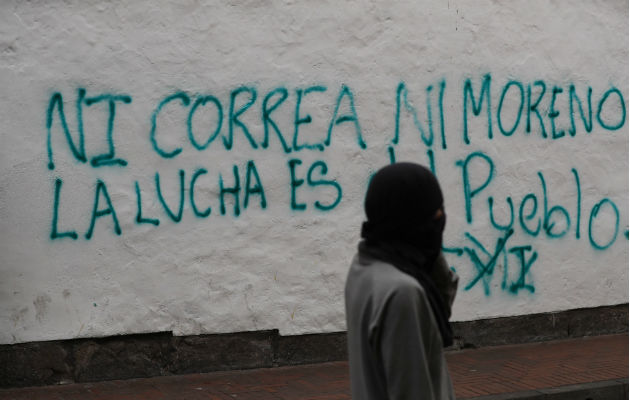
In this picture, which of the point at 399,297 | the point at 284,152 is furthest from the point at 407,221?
the point at 284,152

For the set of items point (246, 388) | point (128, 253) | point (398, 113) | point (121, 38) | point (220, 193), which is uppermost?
point (121, 38)

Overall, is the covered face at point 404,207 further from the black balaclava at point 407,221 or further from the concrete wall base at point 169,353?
the concrete wall base at point 169,353

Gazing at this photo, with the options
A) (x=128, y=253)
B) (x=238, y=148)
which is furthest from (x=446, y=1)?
(x=128, y=253)

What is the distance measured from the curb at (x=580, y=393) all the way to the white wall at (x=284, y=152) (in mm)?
1465

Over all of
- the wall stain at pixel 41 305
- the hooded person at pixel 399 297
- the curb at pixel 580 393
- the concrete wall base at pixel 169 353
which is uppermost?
the hooded person at pixel 399 297

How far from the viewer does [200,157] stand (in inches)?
250

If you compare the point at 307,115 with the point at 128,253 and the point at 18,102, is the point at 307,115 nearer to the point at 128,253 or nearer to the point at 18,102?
the point at 128,253

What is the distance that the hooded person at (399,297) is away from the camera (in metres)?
2.27

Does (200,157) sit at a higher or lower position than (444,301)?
higher

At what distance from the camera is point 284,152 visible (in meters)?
6.57

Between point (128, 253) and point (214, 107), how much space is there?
133 centimetres

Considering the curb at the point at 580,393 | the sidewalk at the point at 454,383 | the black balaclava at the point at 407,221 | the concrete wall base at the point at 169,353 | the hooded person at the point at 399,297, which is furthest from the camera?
the concrete wall base at the point at 169,353

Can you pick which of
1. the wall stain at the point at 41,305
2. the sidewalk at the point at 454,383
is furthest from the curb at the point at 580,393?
the wall stain at the point at 41,305

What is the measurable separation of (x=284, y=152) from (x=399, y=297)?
4.38 m
